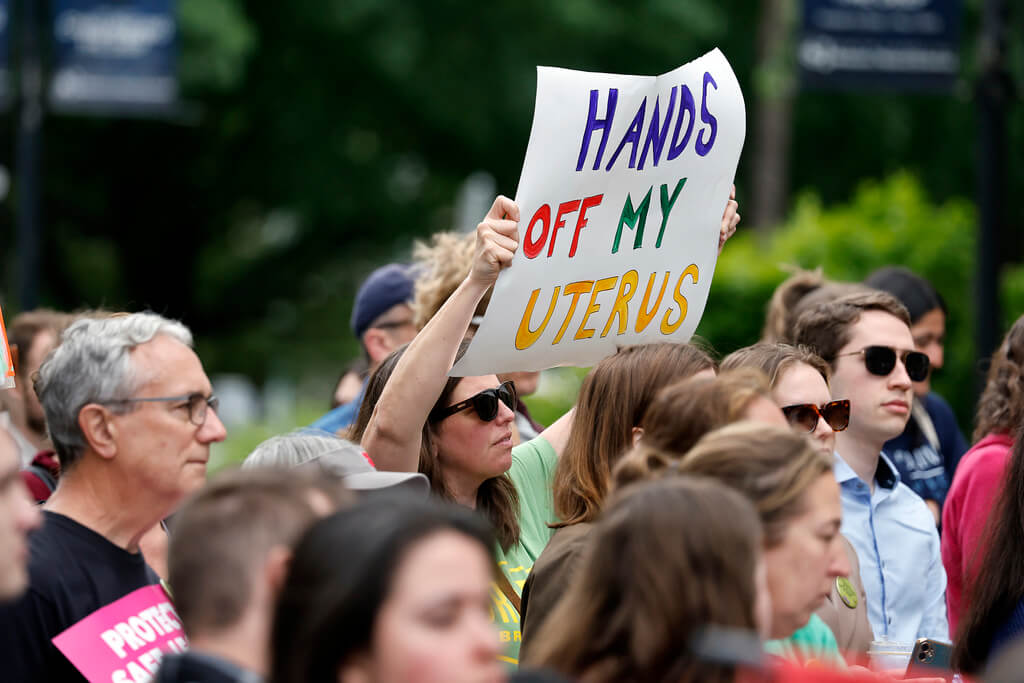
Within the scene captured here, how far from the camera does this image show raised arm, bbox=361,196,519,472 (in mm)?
3998

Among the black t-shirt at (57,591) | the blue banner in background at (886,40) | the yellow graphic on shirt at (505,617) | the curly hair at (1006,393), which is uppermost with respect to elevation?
the blue banner in background at (886,40)

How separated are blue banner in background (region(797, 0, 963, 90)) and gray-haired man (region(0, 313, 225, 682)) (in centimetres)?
670

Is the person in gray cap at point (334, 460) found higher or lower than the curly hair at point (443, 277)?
lower

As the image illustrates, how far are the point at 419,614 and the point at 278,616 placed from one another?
9.6 inches

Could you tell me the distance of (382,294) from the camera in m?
6.23

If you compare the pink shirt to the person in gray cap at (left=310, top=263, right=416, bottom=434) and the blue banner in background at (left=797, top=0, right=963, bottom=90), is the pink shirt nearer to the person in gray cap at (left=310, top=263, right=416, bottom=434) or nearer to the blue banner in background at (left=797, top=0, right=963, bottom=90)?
the person in gray cap at (left=310, top=263, right=416, bottom=434)

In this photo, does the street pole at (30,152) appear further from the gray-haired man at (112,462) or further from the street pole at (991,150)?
the gray-haired man at (112,462)

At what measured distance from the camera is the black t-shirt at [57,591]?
127 inches

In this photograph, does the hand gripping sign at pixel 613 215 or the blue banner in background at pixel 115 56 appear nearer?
the hand gripping sign at pixel 613 215

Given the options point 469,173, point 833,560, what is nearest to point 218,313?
point 469,173

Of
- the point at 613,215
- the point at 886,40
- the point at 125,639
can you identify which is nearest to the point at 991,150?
the point at 886,40

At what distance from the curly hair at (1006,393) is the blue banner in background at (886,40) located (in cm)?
470

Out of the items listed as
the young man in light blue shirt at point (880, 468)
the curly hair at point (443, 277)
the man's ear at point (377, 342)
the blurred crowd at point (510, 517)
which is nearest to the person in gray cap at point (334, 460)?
the blurred crowd at point (510, 517)

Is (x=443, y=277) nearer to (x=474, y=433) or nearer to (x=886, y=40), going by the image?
(x=474, y=433)
